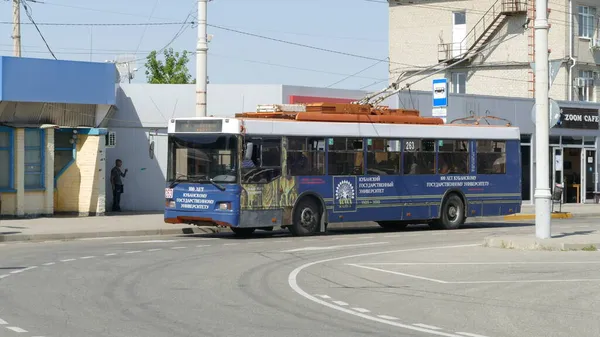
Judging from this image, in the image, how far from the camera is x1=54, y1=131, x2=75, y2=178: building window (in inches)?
1321

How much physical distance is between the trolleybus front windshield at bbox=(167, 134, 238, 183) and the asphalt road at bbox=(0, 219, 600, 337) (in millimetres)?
1843

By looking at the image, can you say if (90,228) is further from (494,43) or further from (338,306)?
(494,43)

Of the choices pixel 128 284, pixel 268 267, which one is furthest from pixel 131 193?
pixel 128 284

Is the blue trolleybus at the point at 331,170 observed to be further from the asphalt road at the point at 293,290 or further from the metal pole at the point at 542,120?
the metal pole at the point at 542,120

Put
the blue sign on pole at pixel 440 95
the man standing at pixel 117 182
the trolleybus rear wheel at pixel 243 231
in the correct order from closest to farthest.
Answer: the trolleybus rear wheel at pixel 243 231, the man standing at pixel 117 182, the blue sign on pole at pixel 440 95

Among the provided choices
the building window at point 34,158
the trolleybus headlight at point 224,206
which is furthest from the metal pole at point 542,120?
the building window at point 34,158

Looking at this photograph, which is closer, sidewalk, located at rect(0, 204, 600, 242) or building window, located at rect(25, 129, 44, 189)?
sidewalk, located at rect(0, 204, 600, 242)

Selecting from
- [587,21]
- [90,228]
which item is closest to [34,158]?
[90,228]

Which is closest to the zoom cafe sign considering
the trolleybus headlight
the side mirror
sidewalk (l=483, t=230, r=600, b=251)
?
sidewalk (l=483, t=230, r=600, b=251)

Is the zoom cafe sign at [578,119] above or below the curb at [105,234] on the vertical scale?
above

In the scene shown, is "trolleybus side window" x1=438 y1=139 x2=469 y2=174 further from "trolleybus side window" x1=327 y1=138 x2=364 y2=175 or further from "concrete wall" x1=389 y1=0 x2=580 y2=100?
"concrete wall" x1=389 y1=0 x2=580 y2=100

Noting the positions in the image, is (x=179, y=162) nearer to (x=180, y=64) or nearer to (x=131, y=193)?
(x=131, y=193)

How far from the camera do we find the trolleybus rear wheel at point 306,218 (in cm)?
2614

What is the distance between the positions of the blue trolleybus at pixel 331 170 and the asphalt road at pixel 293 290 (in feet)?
5.57
